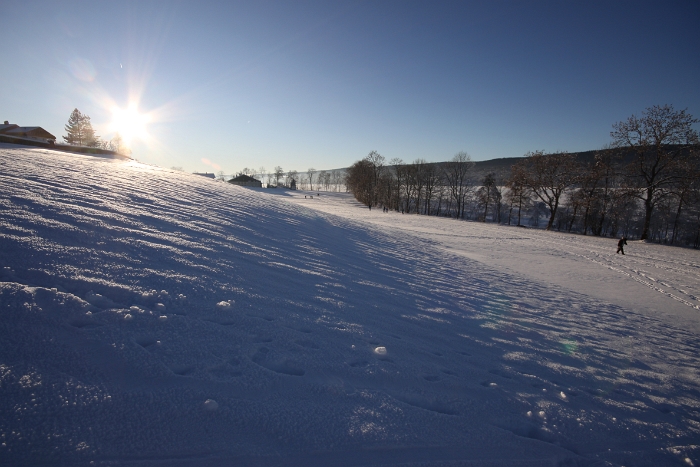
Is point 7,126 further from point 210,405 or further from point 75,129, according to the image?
point 210,405

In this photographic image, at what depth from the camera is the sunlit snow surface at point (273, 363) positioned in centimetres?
173

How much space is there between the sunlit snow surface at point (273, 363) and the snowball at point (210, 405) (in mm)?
17

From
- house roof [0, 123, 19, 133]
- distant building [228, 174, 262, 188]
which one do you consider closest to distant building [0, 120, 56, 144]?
house roof [0, 123, 19, 133]

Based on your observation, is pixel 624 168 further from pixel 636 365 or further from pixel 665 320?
pixel 636 365

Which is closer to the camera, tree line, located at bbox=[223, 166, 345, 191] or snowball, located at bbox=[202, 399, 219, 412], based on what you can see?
snowball, located at bbox=[202, 399, 219, 412]

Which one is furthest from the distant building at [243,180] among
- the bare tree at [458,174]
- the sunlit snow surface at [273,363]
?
the sunlit snow surface at [273,363]

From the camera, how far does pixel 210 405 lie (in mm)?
1897

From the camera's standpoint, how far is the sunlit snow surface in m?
1.73

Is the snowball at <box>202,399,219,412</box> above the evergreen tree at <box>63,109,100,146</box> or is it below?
below

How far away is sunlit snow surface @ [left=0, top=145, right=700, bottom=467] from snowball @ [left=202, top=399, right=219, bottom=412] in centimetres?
2

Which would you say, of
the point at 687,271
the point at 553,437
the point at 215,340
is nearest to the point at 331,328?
the point at 215,340

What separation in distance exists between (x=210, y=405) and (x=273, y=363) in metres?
0.65

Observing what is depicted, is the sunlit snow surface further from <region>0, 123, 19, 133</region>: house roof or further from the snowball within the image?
<region>0, 123, 19, 133</region>: house roof

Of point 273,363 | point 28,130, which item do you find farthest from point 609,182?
point 28,130
